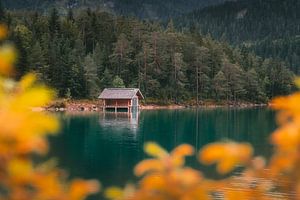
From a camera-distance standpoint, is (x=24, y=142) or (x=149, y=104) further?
(x=149, y=104)

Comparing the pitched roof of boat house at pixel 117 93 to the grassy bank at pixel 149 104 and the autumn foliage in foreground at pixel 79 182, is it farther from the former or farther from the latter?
the autumn foliage in foreground at pixel 79 182

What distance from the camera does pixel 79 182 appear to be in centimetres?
226

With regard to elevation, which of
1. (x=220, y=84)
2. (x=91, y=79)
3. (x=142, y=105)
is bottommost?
(x=142, y=105)

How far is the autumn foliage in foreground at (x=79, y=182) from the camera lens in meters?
1.97

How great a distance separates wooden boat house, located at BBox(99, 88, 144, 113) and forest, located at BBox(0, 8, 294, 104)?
285cm

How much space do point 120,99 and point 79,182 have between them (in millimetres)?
78784

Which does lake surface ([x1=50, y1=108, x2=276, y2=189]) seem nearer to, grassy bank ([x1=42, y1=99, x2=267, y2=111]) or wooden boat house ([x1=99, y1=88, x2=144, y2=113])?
grassy bank ([x1=42, y1=99, x2=267, y2=111])

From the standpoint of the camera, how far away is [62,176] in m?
2.67

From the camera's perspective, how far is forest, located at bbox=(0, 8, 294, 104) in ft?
267

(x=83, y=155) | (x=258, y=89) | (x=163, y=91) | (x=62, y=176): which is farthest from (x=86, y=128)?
(x=258, y=89)

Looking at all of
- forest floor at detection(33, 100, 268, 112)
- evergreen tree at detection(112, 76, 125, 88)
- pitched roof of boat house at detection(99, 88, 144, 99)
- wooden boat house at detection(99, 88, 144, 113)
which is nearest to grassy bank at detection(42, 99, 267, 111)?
forest floor at detection(33, 100, 268, 112)

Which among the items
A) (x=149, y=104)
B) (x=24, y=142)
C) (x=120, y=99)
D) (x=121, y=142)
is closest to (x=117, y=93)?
(x=120, y=99)

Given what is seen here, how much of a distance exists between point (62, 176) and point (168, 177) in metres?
0.60

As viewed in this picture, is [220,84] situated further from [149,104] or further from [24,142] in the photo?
[24,142]
